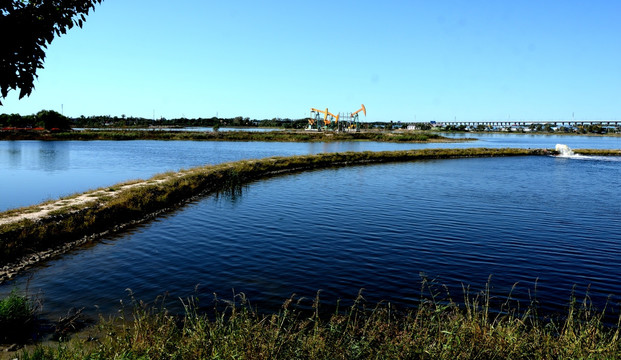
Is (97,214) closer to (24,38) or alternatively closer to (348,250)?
(348,250)

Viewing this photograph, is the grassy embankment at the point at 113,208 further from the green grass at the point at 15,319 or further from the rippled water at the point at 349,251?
the green grass at the point at 15,319

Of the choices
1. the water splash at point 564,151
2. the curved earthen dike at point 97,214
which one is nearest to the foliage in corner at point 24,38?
the curved earthen dike at point 97,214

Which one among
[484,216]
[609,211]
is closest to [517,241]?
[484,216]

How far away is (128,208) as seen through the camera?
2489 centimetres

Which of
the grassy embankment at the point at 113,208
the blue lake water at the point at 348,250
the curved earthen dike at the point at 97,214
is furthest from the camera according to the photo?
the grassy embankment at the point at 113,208

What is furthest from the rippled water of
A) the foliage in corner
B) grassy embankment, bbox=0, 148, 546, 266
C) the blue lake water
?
the foliage in corner

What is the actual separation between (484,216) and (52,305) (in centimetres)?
Result: 2415

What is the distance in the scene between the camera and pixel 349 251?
18.8 m

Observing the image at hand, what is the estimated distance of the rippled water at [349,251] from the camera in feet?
47.1

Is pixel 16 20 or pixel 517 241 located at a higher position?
pixel 16 20

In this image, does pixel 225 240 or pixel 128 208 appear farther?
pixel 128 208

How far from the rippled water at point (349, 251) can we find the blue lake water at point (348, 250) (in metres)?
0.06

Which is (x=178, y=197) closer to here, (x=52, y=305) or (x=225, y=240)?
(x=225, y=240)

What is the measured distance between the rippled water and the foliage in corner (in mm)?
7320
